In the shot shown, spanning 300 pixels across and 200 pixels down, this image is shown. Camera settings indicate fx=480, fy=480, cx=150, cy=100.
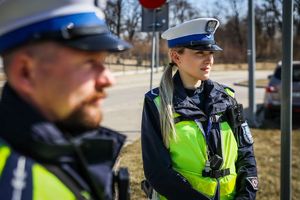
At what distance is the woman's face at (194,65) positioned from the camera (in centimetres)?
297

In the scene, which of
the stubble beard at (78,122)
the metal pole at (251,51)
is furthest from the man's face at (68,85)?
the metal pole at (251,51)

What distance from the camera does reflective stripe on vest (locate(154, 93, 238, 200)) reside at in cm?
277

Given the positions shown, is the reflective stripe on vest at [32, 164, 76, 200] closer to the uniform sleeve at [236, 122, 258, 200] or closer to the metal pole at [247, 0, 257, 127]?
the uniform sleeve at [236, 122, 258, 200]

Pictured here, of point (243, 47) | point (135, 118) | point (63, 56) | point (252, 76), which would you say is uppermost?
point (63, 56)

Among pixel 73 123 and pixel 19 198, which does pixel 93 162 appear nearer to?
pixel 73 123

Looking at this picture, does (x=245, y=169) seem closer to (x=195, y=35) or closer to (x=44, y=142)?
(x=195, y=35)

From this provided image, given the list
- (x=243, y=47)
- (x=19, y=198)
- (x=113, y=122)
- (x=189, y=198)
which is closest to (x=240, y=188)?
(x=189, y=198)

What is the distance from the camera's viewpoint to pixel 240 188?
290cm

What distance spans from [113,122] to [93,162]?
10.1 meters

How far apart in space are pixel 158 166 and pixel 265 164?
14.9 feet

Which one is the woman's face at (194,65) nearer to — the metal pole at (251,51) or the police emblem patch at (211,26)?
the police emblem patch at (211,26)

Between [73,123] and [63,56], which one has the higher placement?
[63,56]

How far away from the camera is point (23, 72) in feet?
4.24

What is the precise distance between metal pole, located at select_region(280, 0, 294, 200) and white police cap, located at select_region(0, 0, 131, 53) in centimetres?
258
